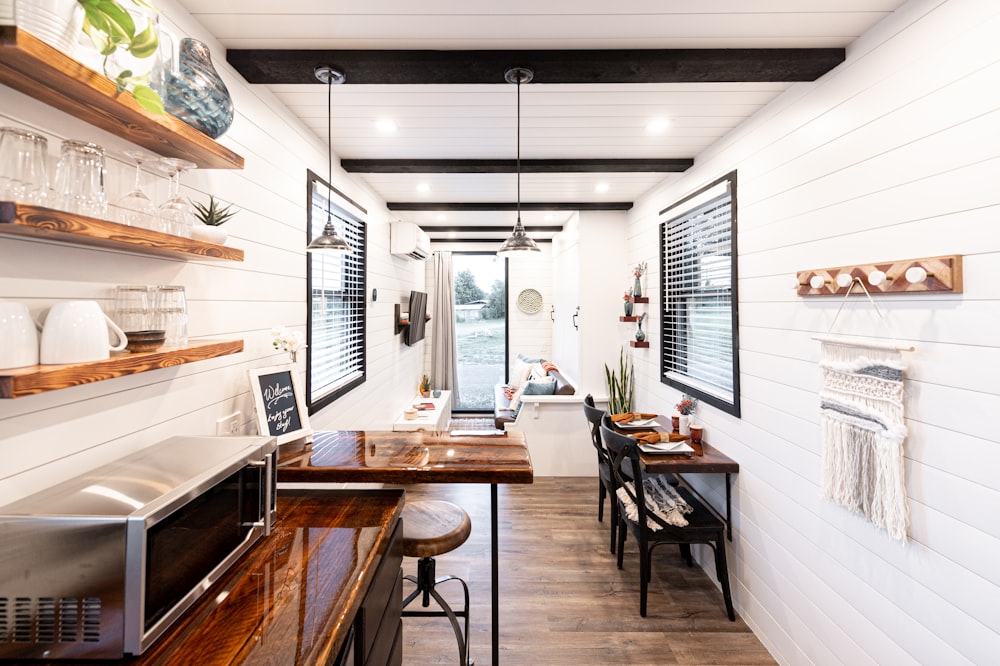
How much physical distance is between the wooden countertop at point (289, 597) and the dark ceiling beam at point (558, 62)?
5.47ft

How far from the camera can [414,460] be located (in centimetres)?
158

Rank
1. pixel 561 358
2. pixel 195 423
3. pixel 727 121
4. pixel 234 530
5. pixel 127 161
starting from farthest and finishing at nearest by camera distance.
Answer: pixel 561 358 → pixel 727 121 → pixel 195 423 → pixel 127 161 → pixel 234 530

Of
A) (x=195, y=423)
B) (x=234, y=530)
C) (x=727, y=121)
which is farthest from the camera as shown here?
(x=727, y=121)

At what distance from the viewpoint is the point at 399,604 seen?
1590 millimetres

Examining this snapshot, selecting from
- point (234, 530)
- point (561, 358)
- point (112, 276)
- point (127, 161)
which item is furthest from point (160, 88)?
point (561, 358)

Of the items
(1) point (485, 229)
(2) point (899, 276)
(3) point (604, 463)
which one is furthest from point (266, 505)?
(1) point (485, 229)

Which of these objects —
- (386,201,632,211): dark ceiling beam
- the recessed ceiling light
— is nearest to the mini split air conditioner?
(386,201,632,211): dark ceiling beam

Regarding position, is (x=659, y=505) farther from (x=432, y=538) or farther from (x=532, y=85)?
(x=532, y=85)

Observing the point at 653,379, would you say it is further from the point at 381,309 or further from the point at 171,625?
the point at 171,625

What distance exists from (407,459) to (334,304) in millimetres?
1762

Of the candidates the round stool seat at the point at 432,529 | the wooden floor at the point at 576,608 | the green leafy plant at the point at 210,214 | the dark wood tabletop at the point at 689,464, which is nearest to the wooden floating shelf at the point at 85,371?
the green leafy plant at the point at 210,214

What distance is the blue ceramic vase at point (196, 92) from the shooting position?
122 cm

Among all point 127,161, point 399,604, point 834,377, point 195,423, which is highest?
point 127,161

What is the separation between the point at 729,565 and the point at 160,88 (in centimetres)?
330
